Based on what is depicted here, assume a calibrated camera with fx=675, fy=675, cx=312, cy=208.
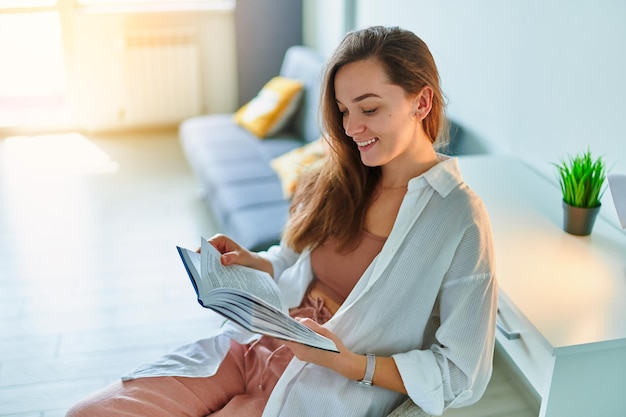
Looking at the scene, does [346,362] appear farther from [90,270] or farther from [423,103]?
[90,270]

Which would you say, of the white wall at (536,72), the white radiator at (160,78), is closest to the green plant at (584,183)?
the white wall at (536,72)

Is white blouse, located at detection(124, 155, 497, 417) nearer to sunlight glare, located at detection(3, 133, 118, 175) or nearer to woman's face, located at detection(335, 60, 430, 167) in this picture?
woman's face, located at detection(335, 60, 430, 167)

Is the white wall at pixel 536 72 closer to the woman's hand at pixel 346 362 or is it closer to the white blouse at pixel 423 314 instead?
the white blouse at pixel 423 314

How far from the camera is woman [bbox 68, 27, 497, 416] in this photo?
1.24 meters

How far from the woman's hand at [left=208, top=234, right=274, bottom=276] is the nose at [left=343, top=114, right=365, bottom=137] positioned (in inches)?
14.3

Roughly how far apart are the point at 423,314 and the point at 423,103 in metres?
0.41

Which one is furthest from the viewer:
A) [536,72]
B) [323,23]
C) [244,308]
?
[323,23]

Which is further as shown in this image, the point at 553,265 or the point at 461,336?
the point at 553,265

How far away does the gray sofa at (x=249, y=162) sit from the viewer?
2609 mm

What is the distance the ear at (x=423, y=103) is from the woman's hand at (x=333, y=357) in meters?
0.46

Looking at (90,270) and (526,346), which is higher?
(526,346)

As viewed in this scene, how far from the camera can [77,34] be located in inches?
169

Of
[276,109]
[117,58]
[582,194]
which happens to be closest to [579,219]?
[582,194]

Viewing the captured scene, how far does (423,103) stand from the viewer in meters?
1.34
